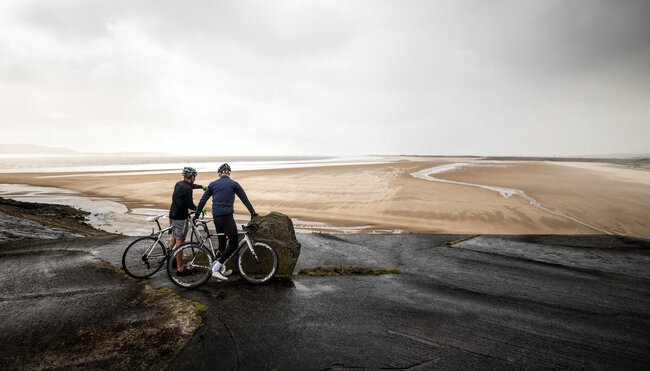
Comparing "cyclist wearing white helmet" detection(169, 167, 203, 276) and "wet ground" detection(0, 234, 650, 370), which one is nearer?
"wet ground" detection(0, 234, 650, 370)

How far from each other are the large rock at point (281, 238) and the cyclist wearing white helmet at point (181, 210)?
175 centimetres

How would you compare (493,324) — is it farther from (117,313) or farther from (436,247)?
(117,313)

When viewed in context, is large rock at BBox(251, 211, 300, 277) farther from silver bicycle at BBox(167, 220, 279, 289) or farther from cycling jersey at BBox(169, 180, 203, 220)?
cycling jersey at BBox(169, 180, 203, 220)

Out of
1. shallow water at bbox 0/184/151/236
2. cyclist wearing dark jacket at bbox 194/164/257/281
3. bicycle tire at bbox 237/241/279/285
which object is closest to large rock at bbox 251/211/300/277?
bicycle tire at bbox 237/241/279/285

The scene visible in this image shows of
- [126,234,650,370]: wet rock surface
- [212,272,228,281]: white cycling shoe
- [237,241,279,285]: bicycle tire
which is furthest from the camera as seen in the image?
[237,241,279,285]: bicycle tire

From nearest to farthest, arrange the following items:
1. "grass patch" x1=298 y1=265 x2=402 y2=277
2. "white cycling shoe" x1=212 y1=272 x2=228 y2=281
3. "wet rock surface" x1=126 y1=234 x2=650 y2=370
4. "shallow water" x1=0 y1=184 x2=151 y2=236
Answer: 1. "wet rock surface" x1=126 y1=234 x2=650 y2=370
2. "white cycling shoe" x1=212 y1=272 x2=228 y2=281
3. "grass patch" x1=298 y1=265 x2=402 y2=277
4. "shallow water" x1=0 y1=184 x2=151 y2=236

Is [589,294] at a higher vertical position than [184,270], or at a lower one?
lower

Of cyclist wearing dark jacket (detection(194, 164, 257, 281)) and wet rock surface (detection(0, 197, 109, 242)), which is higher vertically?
cyclist wearing dark jacket (detection(194, 164, 257, 281))

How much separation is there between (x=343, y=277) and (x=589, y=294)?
5.94 m

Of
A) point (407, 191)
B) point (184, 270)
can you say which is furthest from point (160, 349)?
point (407, 191)

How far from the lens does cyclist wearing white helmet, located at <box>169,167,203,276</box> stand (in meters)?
7.18

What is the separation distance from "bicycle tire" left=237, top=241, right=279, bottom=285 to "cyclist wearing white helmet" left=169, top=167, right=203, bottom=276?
1.28m

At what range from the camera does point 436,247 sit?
11.5 m

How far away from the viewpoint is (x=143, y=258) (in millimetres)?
7395
